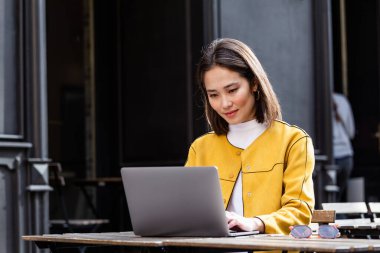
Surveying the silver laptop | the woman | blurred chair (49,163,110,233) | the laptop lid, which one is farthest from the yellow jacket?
blurred chair (49,163,110,233)

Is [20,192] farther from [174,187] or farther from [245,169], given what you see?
[174,187]

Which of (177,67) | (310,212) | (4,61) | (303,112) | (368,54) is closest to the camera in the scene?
(310,212)

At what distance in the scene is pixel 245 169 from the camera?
4.01 meters

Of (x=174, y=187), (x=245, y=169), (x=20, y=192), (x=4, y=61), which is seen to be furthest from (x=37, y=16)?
(x=174, y=187)

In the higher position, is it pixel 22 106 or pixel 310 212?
pixel 22 106

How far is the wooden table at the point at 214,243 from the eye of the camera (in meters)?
2.90

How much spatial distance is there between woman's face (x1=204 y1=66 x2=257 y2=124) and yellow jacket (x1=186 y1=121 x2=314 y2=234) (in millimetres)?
188

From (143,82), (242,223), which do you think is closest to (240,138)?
(242,223)

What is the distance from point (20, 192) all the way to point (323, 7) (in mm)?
4007

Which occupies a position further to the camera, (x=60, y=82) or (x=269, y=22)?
(x=60, y=82)

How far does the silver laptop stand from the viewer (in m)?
3.38

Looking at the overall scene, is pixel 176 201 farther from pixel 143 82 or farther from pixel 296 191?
pixel 143 82

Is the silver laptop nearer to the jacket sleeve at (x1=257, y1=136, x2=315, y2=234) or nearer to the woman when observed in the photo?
the jacket sleeve at (x1=257, y1=136, x2=315, y2=234)

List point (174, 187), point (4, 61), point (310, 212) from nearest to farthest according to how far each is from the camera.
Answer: point (174, 187) → point (310, 212) → point (4, 61)
